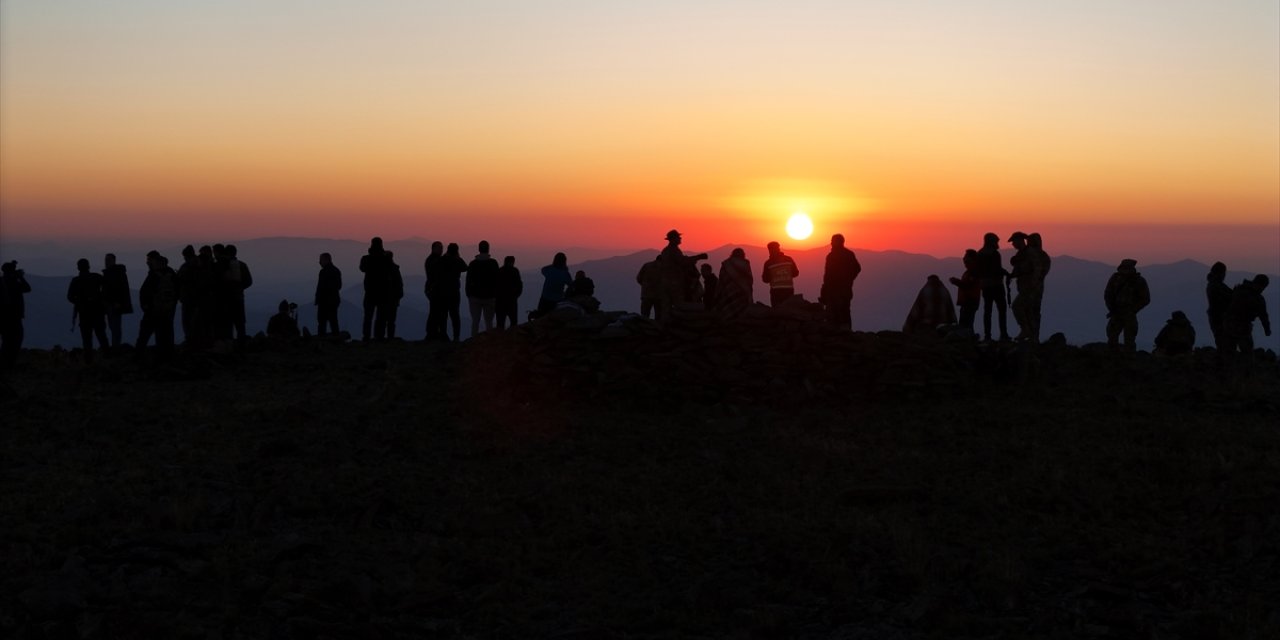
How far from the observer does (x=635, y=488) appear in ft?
45.0

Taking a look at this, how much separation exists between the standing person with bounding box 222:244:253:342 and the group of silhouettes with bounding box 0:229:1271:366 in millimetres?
27

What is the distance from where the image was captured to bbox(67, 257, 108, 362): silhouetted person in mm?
21906

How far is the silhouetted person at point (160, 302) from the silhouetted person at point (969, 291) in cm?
1487

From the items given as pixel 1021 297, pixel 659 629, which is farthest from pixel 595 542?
pixel 1021 297

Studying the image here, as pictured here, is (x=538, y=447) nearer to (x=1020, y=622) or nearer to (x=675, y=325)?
(x=675, y=325)

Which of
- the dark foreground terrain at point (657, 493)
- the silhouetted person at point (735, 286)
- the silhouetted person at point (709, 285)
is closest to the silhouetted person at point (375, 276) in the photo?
the dark foreground terrain at point (657, 493)

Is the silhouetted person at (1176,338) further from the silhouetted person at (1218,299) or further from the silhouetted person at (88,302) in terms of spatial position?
the silhouetted person at (88,302)

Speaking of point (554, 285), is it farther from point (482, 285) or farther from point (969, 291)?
point (969, 291)

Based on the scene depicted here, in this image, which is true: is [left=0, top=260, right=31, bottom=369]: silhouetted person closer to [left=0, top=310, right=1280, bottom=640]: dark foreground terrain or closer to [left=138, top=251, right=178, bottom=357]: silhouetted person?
[left=0, top=310, right=1280, bottom=640]: dark foreground terrain

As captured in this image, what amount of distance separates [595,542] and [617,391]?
6.52 metres

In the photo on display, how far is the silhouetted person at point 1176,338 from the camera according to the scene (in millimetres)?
23578

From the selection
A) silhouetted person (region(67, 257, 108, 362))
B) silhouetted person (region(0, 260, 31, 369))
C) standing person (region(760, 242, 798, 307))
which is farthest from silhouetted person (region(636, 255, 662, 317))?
silhouetted person (region(0, 260, 31, 369))

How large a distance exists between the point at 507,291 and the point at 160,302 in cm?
691

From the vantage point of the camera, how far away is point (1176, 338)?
23.7 meters
